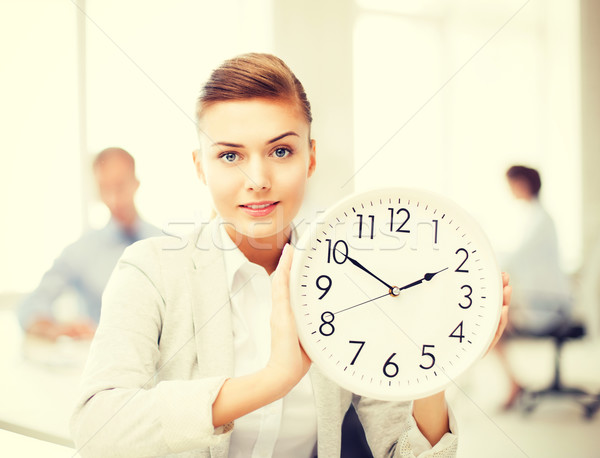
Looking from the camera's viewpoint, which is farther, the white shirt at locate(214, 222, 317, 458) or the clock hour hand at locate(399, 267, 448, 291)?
the white shirt at locate(214, 222, 317, 458)

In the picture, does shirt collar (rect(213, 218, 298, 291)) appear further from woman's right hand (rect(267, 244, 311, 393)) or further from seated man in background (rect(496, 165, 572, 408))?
seated man in background (rect(496, 165, 572, 408))

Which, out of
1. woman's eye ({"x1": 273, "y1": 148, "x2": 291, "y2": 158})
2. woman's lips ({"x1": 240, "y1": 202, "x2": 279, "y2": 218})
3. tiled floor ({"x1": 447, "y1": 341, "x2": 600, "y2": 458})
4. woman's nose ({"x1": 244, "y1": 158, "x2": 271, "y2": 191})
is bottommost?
tiled floor ({"x1": 447, "y1": 341, "x2": 600, "y2": 458})

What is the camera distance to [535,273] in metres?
2.54

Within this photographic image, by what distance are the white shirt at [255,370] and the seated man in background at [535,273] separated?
167 cm

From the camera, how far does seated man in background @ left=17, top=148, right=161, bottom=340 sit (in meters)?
2.35

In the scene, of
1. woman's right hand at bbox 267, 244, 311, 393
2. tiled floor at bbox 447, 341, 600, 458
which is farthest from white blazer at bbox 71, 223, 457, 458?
tiled floor at bbox 447, 341, 600, 458

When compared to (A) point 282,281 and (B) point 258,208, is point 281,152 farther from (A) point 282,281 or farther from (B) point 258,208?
(A) point 282,281

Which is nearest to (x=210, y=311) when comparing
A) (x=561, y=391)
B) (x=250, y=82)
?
(x=250, y=82)

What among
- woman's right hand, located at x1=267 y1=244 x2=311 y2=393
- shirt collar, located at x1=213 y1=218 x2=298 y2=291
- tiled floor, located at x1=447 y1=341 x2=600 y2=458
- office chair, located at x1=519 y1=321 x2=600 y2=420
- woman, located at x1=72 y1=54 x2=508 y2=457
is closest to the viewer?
woman's right hand, located at x1=267 y1=244 x2=311 y2=393

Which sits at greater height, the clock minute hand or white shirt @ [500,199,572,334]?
the clock minute hand

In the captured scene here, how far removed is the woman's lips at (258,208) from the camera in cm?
116

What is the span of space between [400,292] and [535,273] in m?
1.87

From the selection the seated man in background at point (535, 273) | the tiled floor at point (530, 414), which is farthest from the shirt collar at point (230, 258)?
the seated man in background at point (535, 273)

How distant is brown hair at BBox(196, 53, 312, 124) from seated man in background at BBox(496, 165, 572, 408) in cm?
166
